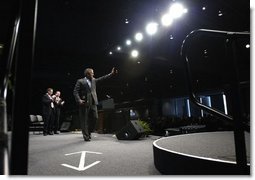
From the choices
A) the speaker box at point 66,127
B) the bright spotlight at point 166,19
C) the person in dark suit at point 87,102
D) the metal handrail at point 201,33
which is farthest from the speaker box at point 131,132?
the speaker box at point 66,127

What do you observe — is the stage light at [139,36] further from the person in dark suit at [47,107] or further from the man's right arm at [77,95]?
the man's right arm at [77,95]

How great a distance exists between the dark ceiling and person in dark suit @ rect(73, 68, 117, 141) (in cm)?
81

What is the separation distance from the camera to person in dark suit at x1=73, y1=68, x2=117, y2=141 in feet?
12.5

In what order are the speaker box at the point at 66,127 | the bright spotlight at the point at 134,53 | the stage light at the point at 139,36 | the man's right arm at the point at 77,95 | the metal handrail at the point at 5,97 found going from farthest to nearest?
the bright spotlight at the point at 134,53
the speaker box at the point at 66,127
the stage light at the point at 139,36
the man's right arm at the point at 77,95
the metal handrail at the point at 5,97

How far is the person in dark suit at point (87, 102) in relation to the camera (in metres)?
3.80

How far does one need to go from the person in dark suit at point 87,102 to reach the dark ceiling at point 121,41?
808mm

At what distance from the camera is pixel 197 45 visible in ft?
30.7

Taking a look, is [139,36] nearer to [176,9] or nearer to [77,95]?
[176,9]

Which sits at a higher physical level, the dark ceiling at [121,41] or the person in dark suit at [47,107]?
the dark ceiling at [121,41]

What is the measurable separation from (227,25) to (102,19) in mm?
4118

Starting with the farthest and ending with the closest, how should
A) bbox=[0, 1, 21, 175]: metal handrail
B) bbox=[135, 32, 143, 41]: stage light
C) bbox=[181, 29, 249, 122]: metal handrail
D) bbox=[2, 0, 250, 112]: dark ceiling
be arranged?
1. bbox=[135, 32, 143, 41]: stage light
2. bbox=[2, 0, 250, 112]: dark ceiling
3. bbox=[181, 29, 249, 122]: metal handrail
4. bbox=[0, 1, 21, 175]: metal handrail

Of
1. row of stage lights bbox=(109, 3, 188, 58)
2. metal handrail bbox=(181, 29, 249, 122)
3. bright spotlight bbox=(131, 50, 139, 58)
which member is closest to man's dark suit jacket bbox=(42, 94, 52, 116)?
row of stage lights bbox=(109, 3, 188, 58)

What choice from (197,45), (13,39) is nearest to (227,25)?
(197,45)

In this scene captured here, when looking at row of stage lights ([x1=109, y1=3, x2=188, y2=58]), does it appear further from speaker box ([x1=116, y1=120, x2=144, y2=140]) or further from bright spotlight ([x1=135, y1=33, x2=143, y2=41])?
speaker box ([x1=116, y1=120, x2=144, y2=140])
